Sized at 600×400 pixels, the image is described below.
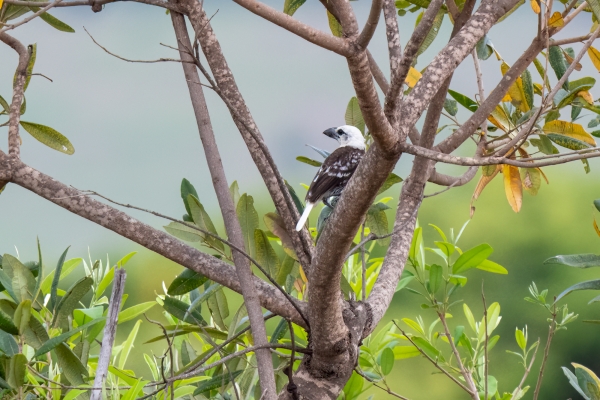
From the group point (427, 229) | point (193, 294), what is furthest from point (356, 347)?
point (427, 229)

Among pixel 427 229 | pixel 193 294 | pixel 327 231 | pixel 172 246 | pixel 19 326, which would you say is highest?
pixel 427 229

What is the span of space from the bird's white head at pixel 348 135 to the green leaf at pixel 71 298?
0.92 m

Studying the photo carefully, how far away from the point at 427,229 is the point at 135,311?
1761 millimetres

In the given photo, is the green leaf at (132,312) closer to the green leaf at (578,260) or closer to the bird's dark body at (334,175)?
the bird's dark body at (334,175)

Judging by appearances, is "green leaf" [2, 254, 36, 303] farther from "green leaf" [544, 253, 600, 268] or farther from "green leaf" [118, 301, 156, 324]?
"green leaf" [544, 253, 600, 268]

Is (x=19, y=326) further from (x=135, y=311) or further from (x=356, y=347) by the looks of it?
(x=356, y=347)

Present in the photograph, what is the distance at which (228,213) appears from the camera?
1.06 meters

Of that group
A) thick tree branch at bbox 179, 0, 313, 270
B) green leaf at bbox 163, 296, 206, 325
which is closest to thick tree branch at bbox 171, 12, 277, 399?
thick tree branch at bbox 179, 0, 313, 270

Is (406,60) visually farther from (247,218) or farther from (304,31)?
(247,218)

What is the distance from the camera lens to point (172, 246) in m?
1.01

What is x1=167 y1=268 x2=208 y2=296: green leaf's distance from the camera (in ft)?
3.89

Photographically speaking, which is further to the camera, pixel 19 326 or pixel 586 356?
pixel 586 356

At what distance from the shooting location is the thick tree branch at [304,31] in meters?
0.63

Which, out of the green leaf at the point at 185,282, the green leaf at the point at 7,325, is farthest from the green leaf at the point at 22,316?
the green leaf at the point at 185,282
